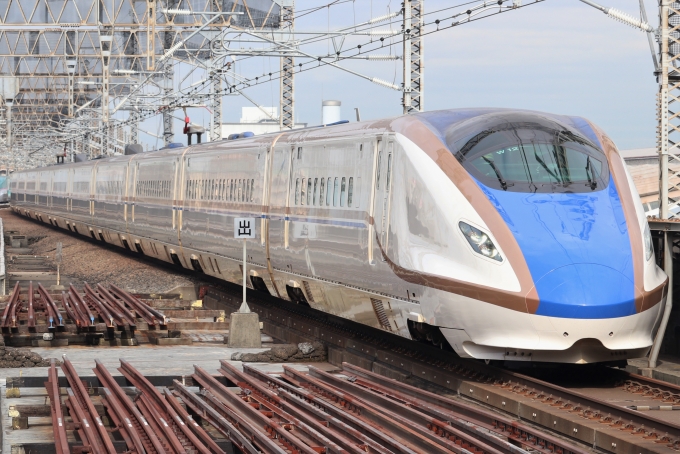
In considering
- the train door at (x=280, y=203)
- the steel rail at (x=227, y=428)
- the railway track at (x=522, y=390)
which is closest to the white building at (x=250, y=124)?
the train door at (x=280, y=203)

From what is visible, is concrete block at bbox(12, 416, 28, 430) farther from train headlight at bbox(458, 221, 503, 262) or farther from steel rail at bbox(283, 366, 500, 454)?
train headlight at bbox(458, 221, 503, 262)

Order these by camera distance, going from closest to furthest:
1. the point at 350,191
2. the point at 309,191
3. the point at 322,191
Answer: the point at 350,191 < the point at 322,191 < the point at 309,191

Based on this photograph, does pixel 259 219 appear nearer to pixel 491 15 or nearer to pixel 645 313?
pixel 491 15

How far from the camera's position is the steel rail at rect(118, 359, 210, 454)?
33.1ft

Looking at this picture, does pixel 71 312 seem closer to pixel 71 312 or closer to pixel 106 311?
pixel 71 312

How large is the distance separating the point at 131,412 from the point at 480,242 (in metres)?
4.05

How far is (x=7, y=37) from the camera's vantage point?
66.7 metres

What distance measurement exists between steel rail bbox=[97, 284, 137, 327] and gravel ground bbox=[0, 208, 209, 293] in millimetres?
3780

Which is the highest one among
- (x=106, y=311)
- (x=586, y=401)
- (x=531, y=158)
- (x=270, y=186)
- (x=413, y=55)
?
(x=413, y=55)

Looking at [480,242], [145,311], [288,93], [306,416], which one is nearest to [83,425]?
[306,416]

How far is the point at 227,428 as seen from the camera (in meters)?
10.9

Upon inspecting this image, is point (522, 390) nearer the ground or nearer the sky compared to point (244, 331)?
nearer the sky

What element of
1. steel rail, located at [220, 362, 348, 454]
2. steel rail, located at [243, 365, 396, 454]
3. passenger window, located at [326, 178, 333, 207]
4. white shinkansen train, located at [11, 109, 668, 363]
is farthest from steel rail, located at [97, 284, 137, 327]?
steel rail, located at [243, 365, 396, 454]

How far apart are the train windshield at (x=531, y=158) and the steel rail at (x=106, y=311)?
25.8 feet
